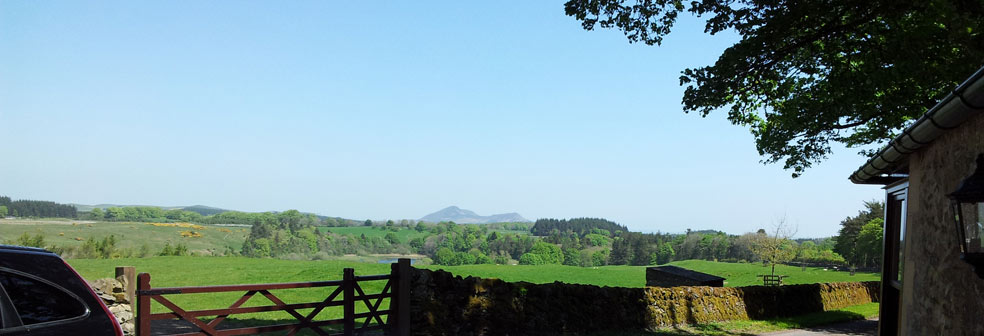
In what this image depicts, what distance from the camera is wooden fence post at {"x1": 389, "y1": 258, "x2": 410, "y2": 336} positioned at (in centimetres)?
1181

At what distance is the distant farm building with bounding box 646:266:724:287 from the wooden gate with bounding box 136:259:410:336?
40.3 ft

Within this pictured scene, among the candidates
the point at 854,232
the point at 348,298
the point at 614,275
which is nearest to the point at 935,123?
the point at 348,298

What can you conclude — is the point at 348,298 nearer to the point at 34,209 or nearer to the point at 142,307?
the point at 142,307

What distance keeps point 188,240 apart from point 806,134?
162 feet

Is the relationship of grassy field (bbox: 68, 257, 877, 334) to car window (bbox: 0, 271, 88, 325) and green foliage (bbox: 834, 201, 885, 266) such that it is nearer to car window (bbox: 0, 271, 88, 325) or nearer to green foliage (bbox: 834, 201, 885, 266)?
green foliage (bbox: 834, 201, 885, 266)

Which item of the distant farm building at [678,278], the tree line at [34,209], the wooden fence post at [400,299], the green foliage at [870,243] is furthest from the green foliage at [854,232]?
the tree line at [34,209]

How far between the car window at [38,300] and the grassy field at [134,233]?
1592 inches

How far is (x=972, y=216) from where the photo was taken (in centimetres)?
388

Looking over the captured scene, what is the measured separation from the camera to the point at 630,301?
15.9 m

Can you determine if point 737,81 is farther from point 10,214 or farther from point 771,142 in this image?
point 10,214

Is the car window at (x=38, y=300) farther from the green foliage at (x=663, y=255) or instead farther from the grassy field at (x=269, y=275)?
the green foliage at (x=663, y=255)

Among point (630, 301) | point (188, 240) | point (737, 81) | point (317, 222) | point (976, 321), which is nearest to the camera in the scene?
point (976, 321)

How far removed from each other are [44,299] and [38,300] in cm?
4

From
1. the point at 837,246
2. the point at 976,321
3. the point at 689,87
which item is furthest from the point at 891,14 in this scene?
the point at 837,246
